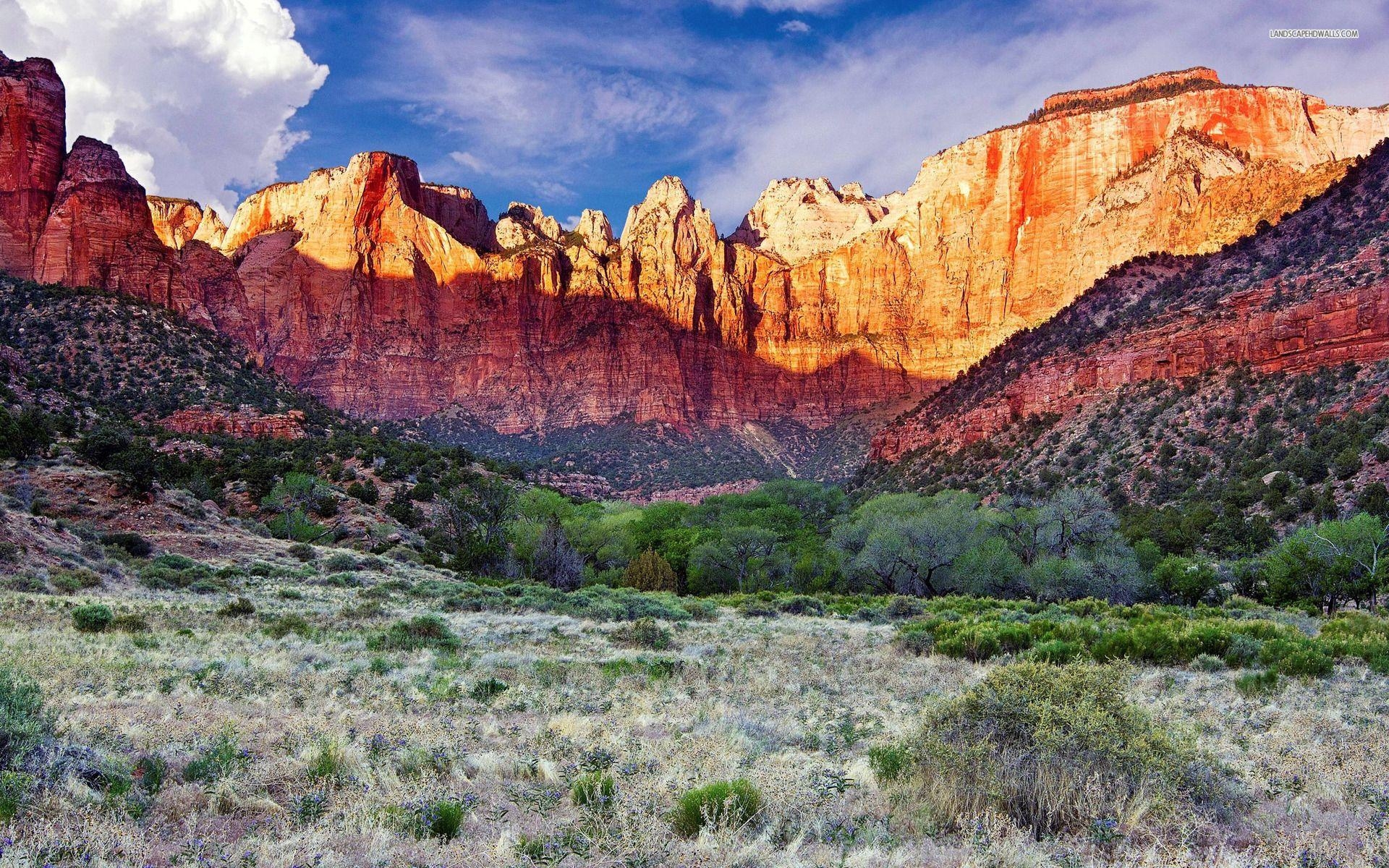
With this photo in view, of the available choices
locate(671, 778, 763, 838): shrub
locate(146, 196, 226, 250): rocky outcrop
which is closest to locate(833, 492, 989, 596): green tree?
locate(671, 778, 763, 838): shrub

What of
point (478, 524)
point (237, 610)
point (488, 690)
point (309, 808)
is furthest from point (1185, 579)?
point (478, 524)

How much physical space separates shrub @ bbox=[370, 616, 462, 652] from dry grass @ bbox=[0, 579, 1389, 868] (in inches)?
20.6

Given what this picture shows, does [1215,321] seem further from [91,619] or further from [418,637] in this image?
[91,619]

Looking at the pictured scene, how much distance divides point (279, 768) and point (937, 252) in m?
132

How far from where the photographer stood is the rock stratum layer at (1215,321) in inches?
1617

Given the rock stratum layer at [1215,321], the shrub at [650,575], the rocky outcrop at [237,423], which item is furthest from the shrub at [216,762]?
the rock stratum layer at [1215,321]

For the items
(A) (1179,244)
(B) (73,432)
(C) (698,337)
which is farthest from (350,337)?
(A) (1179,244)

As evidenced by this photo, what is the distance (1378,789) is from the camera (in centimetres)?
544

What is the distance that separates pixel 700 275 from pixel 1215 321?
309ft

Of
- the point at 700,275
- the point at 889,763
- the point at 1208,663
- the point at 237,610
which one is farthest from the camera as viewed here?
the point at 700,275

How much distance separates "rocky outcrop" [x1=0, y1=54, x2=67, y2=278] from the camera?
2753 inches

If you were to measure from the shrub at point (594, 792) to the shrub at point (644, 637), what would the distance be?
879cm

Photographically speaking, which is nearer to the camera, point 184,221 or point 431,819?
point 431,819

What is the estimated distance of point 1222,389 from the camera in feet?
144
